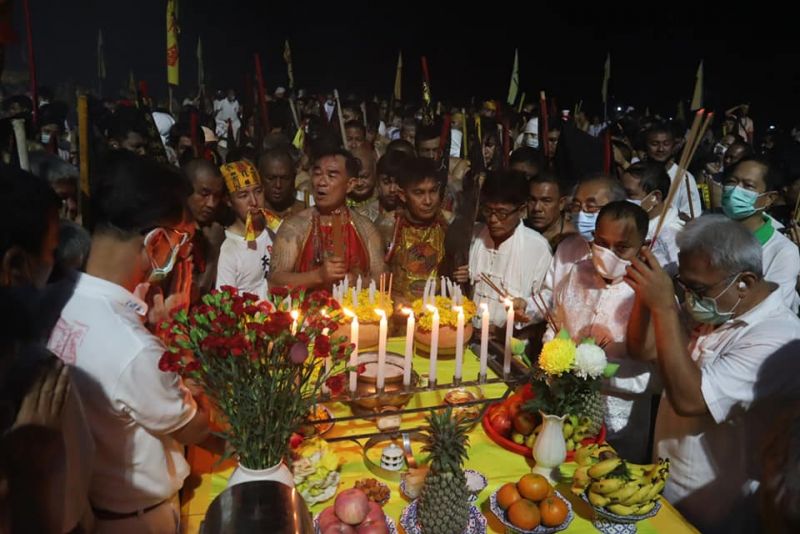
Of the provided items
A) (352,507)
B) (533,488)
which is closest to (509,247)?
(533,488)

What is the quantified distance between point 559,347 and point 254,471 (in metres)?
1.28

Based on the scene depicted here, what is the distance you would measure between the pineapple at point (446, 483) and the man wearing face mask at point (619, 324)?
1.60 m

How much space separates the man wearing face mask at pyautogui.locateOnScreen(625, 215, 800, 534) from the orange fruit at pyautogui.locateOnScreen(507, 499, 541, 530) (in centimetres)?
89

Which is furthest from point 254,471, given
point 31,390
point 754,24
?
point 754,24

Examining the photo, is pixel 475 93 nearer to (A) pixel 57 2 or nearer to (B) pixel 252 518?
(A) pixel 57 2

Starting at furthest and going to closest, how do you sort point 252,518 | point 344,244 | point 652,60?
point 652,60 < point 344,244 < point 252,518

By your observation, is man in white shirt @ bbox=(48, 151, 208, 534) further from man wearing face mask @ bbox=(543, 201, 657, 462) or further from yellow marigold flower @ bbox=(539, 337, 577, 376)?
man wearing face mask @ bbox=(543, 201, 657, 462)

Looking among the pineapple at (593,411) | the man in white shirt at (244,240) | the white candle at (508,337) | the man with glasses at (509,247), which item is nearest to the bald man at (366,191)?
the man in white shirt at (244,240)

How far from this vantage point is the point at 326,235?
4.16 metres

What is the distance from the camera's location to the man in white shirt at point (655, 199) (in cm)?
443

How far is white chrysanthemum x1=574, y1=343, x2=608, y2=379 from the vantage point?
7.52ft

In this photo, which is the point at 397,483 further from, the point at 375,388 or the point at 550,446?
the point at 550,446

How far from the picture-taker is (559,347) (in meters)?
2.33

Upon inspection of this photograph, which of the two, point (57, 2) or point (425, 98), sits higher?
point (57, 2)
